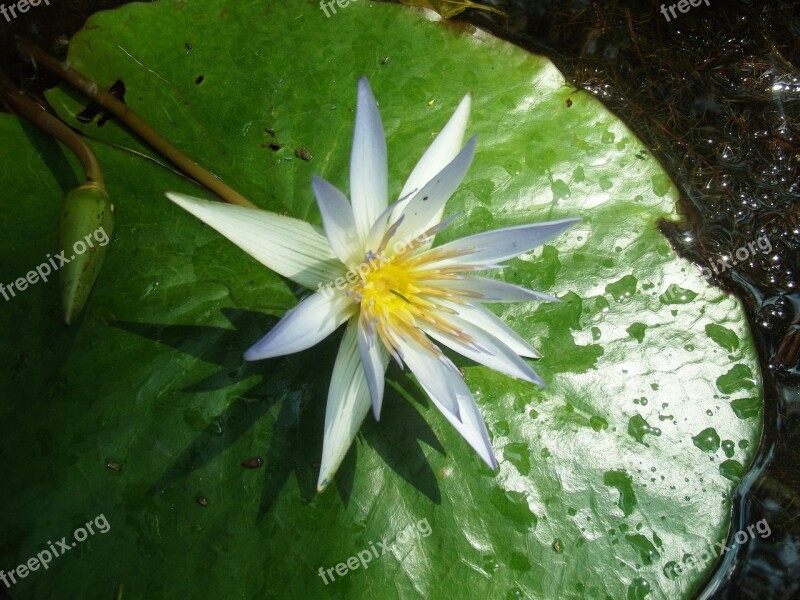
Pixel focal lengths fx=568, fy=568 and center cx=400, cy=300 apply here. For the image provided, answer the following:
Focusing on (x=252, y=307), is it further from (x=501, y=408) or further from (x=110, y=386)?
(x=501, y=408)

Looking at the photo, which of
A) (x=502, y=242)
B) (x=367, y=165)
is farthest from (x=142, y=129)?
(x=502, y=242)

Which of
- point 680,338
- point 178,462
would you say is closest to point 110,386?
point 178,462

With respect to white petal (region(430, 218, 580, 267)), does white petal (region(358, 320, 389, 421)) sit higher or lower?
lower

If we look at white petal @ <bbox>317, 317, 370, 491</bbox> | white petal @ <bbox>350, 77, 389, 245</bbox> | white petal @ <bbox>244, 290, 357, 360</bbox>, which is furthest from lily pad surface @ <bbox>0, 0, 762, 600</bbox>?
white petal @ <bbox>350, 77, 389, 245</bbox>
